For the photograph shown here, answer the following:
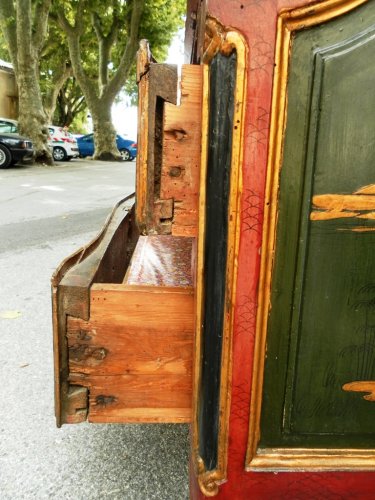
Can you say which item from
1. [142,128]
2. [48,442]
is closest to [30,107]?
[48,442]

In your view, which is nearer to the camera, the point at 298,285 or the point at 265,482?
the point at 298,285

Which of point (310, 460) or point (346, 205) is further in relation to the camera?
point (310, 460)

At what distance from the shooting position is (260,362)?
109 centimetres

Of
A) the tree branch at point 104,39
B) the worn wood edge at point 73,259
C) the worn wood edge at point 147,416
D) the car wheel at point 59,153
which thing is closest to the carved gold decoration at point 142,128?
the worn wood edge at point 73,259

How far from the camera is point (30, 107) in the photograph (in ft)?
50.8

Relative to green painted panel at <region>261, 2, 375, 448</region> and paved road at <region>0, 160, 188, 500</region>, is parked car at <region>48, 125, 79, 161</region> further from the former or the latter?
green painted panel at <region>261, 2, 375, 448</region>

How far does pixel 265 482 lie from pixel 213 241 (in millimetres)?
652

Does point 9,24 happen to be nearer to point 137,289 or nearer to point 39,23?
point 39,23

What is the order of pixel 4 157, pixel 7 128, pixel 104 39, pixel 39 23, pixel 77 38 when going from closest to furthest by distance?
pixel 4 157
pixel 7 128
pixel 39 23
pixel 77 38
pixel 104 39

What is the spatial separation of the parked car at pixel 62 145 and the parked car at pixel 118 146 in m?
4.07

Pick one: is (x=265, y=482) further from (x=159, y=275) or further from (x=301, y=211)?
(x=159, y=275)

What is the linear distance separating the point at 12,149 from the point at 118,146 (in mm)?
11829

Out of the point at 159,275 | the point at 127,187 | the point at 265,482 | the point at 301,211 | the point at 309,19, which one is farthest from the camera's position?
the point at 127,187

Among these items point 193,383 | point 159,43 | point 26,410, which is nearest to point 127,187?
point 26,410
